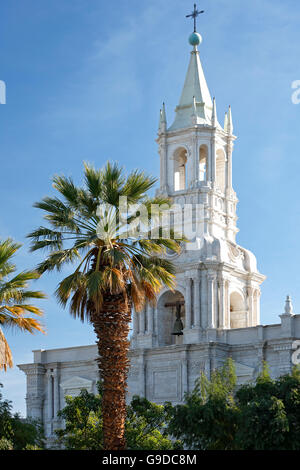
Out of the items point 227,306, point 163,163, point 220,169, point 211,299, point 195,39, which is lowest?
point 227,306

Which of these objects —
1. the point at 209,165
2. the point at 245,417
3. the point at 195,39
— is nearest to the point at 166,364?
the point at 209,165

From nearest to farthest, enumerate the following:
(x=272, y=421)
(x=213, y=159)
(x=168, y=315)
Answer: (x=272, y=421), (x=168, y=315), (x=213, y=159)

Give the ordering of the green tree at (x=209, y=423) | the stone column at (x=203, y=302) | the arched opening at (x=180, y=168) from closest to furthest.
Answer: the green tree at (x=209, y=423)
the stone column at (x=203, y=302)
the arched opening at (x=180, y=168)

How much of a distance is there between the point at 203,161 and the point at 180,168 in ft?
5.08

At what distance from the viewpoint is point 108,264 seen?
36.0 meters

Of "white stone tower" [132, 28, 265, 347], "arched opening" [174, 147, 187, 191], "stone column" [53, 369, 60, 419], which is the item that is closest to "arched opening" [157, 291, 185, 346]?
"white stone tower" [132, 28, 265, 347]

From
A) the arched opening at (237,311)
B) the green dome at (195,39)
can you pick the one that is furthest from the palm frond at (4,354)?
the green dome at (195,39)

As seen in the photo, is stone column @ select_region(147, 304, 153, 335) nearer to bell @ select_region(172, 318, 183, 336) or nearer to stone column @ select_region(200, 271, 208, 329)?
bell @ select_region(172, 318, 183, 336)

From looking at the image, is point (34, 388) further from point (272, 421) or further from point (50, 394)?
point (272, 421)

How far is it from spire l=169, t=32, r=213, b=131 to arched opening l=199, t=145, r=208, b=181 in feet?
5.57

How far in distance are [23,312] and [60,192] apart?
14.7ft

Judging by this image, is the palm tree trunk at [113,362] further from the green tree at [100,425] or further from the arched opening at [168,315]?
the arched opening at [168,315]

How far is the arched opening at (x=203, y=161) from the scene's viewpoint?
65.4 metres

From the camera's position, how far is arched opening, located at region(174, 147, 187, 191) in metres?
65.9
